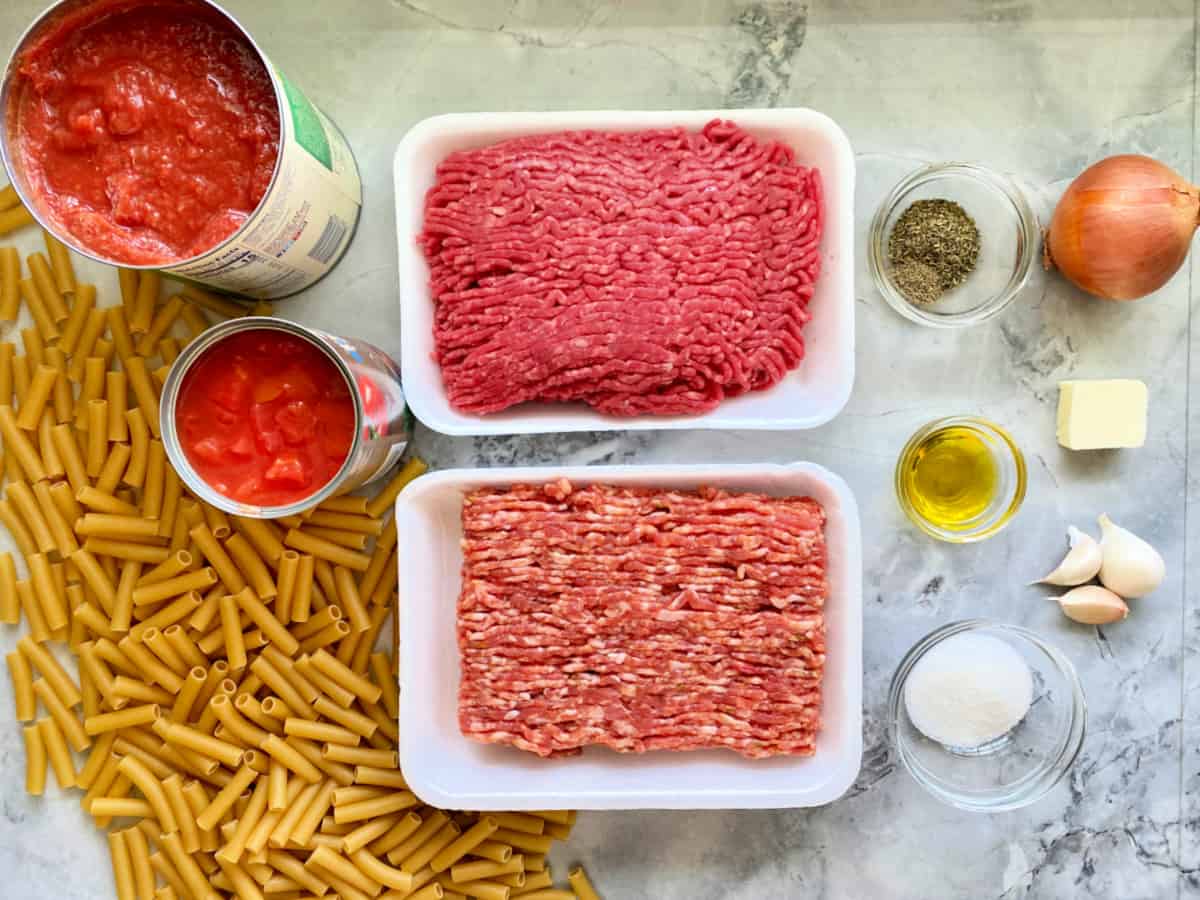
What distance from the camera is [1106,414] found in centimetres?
186

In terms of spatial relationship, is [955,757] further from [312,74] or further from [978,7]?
[312,74]

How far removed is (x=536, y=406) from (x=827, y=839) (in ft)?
3.11

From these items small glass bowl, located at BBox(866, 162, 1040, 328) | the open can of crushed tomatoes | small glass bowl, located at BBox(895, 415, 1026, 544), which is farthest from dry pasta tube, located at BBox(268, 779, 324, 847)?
small glass bowl, located at BBox(866, 162, 1040, 328)

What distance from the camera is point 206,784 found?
1.88m

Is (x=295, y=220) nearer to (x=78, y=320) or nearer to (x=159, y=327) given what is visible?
(x=159, y=327)

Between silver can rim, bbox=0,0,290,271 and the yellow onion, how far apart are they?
1.29 meters

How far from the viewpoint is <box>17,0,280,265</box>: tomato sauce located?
1.48 metres

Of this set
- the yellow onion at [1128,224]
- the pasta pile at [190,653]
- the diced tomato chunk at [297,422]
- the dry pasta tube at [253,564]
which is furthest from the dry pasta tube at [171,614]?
the yellow onion at [1128,224]

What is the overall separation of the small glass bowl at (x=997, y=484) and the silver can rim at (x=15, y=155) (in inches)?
45.2

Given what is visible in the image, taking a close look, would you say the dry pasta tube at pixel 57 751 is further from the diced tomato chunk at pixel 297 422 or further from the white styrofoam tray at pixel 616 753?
the diced tomato chunk at pixel 297 422

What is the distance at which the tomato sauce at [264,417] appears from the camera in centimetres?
161

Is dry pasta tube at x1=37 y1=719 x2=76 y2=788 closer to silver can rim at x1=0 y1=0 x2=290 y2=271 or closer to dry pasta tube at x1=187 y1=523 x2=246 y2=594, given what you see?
dry pasta tube at x1=187 y1=523 x2=246 y2=594

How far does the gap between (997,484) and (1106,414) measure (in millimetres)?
221

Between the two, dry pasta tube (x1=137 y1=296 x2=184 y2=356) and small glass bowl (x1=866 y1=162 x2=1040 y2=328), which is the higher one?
dry pasta tube (x1=137 y1=296 x2=184 y2=356)
